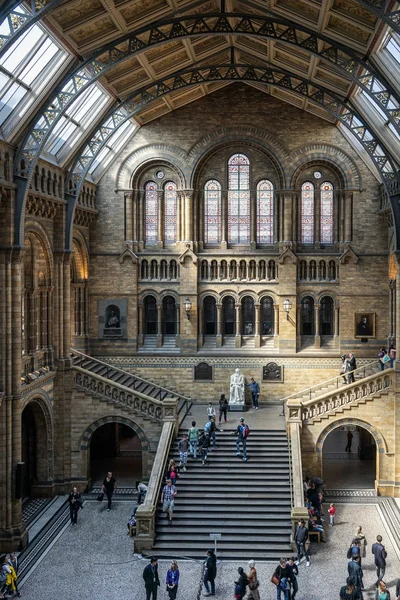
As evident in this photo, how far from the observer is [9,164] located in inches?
896

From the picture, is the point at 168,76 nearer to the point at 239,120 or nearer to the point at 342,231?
the point at 239,120

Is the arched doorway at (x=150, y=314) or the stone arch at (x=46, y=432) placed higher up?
the arched doorway at (x=150, y=314)

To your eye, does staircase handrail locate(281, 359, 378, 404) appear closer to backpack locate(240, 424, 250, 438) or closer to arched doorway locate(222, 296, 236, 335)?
arched doorway locate(222, 296, 236, 335)

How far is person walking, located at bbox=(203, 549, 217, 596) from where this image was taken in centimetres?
1928

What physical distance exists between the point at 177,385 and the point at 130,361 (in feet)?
9.02

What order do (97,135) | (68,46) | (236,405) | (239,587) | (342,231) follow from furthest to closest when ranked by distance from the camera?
(342,231) < (236,405) < (97,135) < (68,46) < (239,587)

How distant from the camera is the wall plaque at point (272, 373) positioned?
34.7m

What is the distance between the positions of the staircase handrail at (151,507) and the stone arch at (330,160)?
1603 centimetres

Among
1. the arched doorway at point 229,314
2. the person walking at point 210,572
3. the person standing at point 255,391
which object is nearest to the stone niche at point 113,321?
the arched doorway at point 229,314

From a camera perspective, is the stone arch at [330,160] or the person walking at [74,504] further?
the stone arch at [330,160]

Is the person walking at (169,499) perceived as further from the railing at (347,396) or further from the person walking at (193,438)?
the railing at (347,396)

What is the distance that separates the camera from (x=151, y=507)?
2362cm

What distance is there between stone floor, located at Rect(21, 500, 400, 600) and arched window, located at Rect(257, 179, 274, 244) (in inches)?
613

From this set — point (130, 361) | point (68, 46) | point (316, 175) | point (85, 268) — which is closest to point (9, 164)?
point (68, 46)
